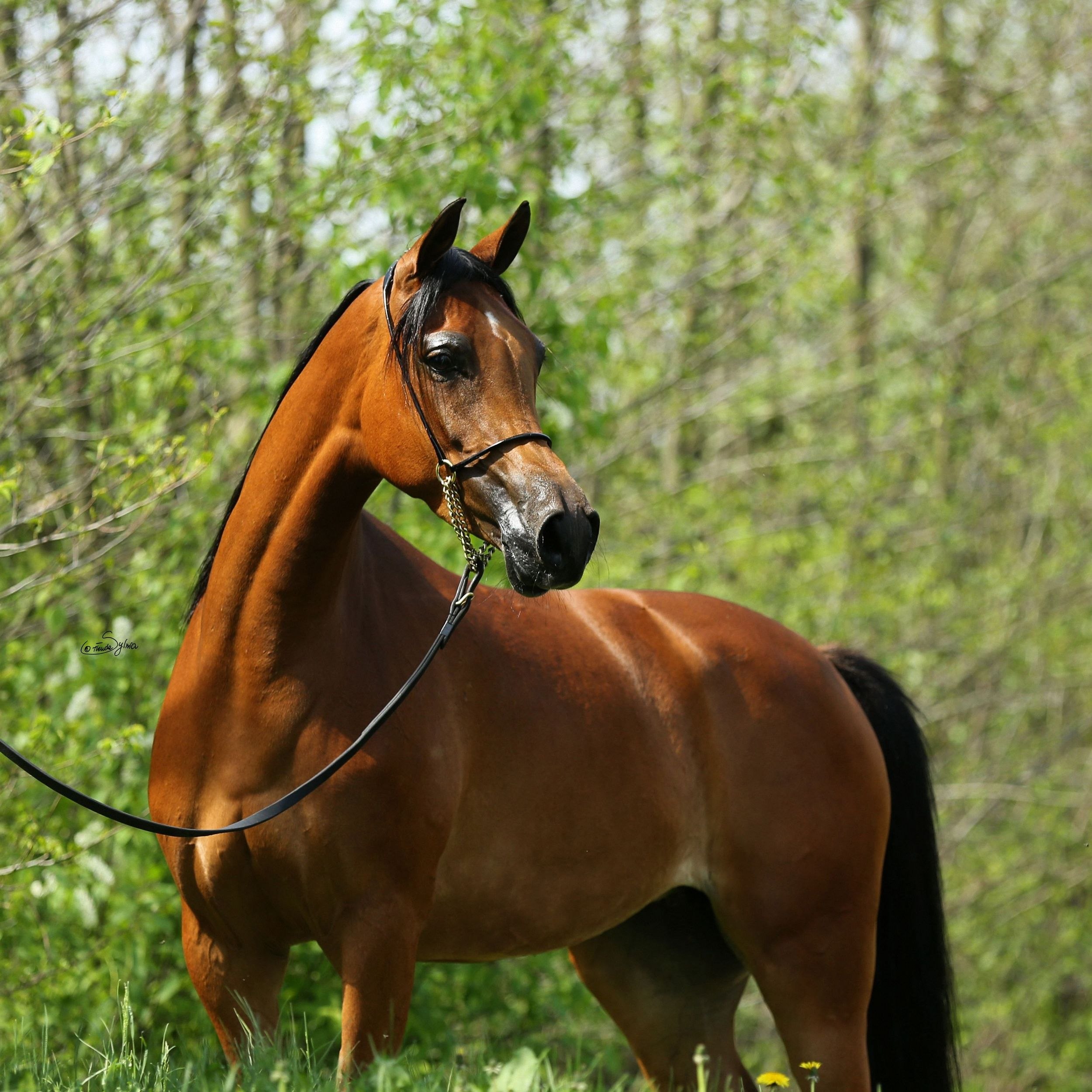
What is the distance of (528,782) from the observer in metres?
3.17

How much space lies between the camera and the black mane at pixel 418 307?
8.85 ft

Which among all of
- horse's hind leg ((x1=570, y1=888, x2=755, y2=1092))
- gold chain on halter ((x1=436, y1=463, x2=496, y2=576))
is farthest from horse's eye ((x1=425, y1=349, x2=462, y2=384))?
horse's hind leg ((x1=570, y1=888, x2=755, y2=1092))

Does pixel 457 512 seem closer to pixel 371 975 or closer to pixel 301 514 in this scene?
pixel 301 514

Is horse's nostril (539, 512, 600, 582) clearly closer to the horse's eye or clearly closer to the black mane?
the horse's eye

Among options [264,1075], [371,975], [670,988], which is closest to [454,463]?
[371,975]

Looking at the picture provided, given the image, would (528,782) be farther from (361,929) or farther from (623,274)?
(623,274)

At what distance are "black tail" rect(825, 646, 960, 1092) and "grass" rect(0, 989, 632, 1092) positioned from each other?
4.18 feet

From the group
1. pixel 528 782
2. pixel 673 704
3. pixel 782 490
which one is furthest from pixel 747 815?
pixel 782 490

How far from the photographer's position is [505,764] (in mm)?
3135

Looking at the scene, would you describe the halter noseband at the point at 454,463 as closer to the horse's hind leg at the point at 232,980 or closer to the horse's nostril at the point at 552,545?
the horse's nostril at the point at 552,545

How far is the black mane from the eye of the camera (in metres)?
2.70

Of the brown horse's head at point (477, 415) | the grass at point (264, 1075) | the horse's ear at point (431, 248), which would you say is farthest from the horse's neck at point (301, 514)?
the grass at point (264, 1075)

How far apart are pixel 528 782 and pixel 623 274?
17.6 ft

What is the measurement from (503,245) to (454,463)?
65 centimetres
